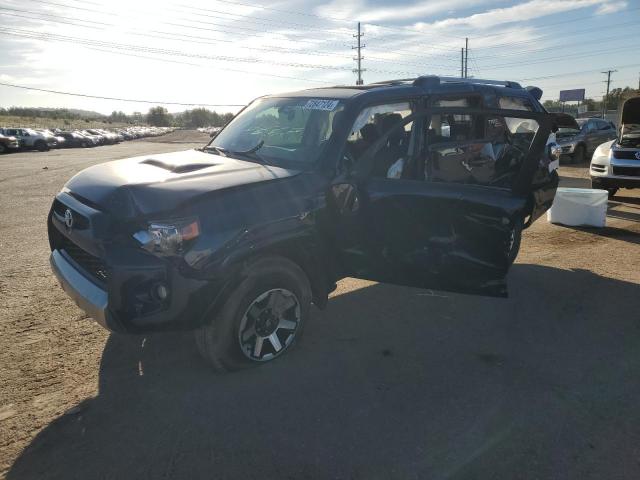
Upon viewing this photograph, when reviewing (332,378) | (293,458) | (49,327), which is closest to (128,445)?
Result: (293,458)

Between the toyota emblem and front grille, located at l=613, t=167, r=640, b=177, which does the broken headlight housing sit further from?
the toyota emblem

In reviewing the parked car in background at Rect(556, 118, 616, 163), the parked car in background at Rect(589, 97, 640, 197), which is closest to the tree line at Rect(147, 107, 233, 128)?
the parked car in background at Rect(556, 118, 616, 163)

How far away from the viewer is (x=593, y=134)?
17.1 m

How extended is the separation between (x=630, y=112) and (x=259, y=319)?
11129 millimetres

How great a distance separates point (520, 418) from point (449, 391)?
465 millimetres

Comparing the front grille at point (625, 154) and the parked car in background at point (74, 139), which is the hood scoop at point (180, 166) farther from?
the parked car in background at point (74, 139)

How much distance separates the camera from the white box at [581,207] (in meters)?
7.29

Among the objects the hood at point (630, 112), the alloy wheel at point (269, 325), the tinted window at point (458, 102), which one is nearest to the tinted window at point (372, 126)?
the tinted window at point (458, 102)

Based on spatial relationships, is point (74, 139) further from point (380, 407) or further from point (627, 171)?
point (380, 407)

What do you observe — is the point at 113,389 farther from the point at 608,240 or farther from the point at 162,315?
the point at 608,240

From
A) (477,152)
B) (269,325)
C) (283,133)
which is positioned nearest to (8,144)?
(283,133)

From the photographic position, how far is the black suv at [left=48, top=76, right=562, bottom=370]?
2869 millimetres

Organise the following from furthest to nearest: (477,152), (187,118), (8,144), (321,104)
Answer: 1. (187,118)
2. (8,144)
3. (477,152)
4. (321,104)

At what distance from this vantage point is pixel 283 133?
4062mm
